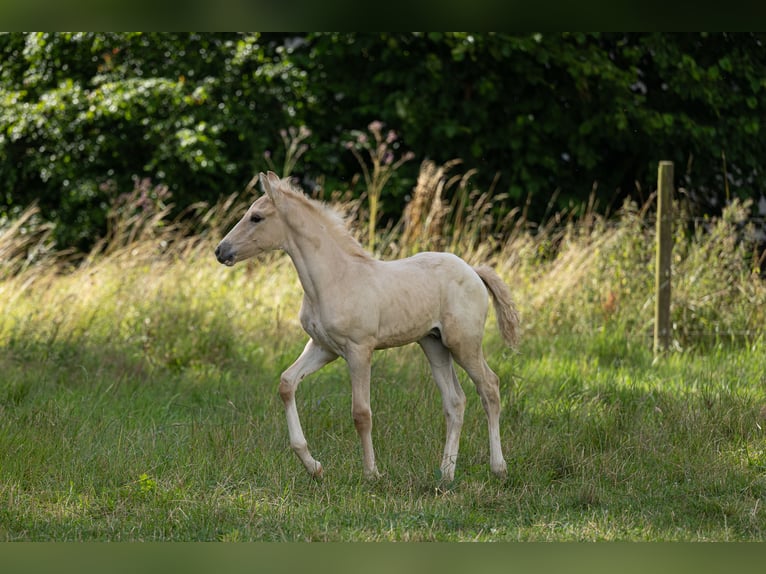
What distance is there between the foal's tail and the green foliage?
21.7 feet

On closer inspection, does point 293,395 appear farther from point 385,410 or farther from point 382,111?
point 382,111

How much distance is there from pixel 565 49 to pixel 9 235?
740cm

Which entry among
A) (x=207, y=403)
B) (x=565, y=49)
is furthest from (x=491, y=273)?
(x=565, y=49)

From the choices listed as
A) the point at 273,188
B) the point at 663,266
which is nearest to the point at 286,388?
the point at 273,188

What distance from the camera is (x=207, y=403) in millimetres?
6980

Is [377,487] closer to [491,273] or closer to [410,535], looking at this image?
[410,535]

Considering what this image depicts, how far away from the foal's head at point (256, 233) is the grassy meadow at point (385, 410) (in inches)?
50.7

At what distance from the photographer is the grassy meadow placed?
15.6ft

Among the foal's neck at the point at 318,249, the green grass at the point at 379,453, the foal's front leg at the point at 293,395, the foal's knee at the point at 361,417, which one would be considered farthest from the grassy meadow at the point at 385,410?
the foal's neck at the point at 318,249

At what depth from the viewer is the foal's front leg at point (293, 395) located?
516 cm

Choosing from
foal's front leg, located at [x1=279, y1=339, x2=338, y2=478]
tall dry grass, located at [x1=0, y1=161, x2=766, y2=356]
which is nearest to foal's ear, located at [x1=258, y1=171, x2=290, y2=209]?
foal's front leg, located at [x1=279, y1=339, x2=338, y2=478]

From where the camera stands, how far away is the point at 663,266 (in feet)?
29.0

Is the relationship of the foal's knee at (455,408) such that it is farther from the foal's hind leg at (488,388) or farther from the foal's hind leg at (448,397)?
the foal's hind leg at (488,388)

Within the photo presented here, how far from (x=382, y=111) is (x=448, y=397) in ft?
26.9
